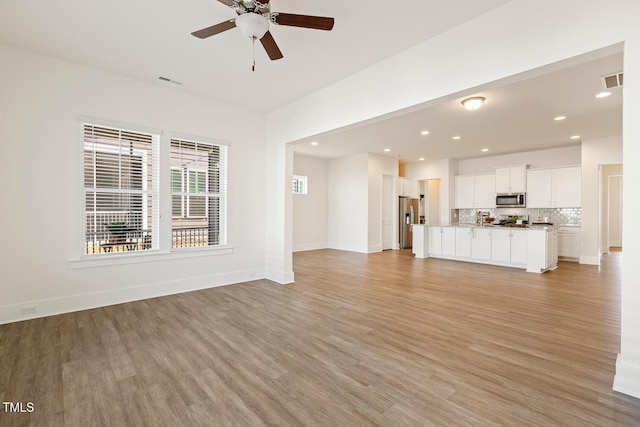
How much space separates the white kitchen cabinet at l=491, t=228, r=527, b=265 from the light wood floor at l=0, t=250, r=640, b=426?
2066mm

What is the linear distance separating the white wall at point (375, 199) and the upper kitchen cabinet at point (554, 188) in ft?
13.8

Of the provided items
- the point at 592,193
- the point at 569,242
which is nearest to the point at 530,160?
the point at 592,193

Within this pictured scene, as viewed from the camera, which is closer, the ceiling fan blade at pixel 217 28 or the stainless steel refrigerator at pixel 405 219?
the ceiling fan blade at pixel 217 28

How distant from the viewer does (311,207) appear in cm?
987

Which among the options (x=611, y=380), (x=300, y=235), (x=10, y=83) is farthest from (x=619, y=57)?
(x=300, y=235)

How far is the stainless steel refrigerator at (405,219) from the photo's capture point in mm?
10086

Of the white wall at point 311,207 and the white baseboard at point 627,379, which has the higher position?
the white wall at point 311,207

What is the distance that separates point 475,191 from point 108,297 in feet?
32.4

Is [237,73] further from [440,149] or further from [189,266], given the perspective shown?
[440,149]

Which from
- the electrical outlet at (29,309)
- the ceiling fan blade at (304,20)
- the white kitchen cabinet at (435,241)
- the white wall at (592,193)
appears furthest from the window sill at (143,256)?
the white wall at (592,193)

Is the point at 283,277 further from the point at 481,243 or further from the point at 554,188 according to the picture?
the point at 554,188

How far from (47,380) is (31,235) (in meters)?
2.20

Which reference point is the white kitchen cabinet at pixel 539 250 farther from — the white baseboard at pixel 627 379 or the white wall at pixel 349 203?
the white baseboard at pixel 627 379

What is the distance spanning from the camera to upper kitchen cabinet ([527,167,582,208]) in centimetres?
761
